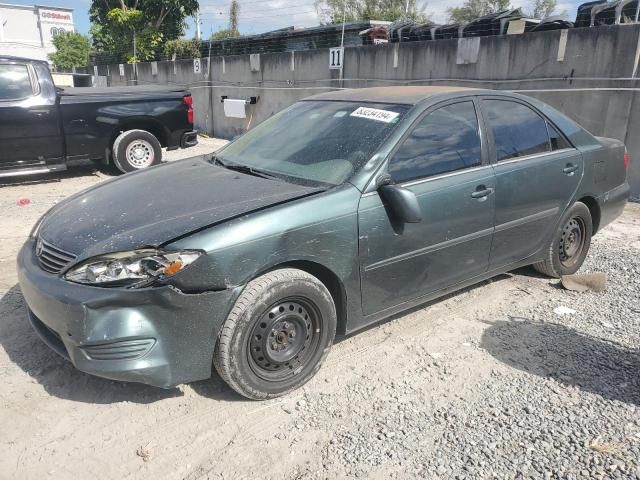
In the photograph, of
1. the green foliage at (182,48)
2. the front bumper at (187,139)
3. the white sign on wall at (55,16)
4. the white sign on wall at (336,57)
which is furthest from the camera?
the white sign on wall at (55,16)

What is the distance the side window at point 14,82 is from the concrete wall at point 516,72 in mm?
6660

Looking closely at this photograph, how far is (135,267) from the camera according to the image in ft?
8.23

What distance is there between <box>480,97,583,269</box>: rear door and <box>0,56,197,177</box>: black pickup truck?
639 centimetres

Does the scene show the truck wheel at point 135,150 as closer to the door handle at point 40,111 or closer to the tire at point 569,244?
the door handle at point 40,111

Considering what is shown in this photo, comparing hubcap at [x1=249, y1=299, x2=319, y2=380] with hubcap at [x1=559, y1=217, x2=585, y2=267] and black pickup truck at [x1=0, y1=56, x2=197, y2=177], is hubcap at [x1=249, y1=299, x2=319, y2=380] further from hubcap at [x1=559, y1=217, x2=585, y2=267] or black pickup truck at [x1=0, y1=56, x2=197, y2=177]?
black pickup truck at [x1=0, y1=56, x2=197, y2=177]

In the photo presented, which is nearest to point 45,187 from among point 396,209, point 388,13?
point 396,209

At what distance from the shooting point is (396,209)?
3.02 meters

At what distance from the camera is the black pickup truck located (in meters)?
7.44

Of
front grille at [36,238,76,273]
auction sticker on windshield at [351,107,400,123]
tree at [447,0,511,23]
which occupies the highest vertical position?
tree at [447,0,511,23]

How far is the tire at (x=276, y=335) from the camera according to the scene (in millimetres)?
2631

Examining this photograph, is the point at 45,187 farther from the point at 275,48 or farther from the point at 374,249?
the point at 275,48

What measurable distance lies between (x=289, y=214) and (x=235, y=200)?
34 centimetres

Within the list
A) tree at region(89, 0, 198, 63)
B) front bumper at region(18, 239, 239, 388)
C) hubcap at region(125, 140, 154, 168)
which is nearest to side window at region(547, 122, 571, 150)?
front bumper at region(18, 239, 239, 388)

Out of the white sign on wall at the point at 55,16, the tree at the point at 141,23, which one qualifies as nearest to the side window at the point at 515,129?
the tree at the point at 141,23
